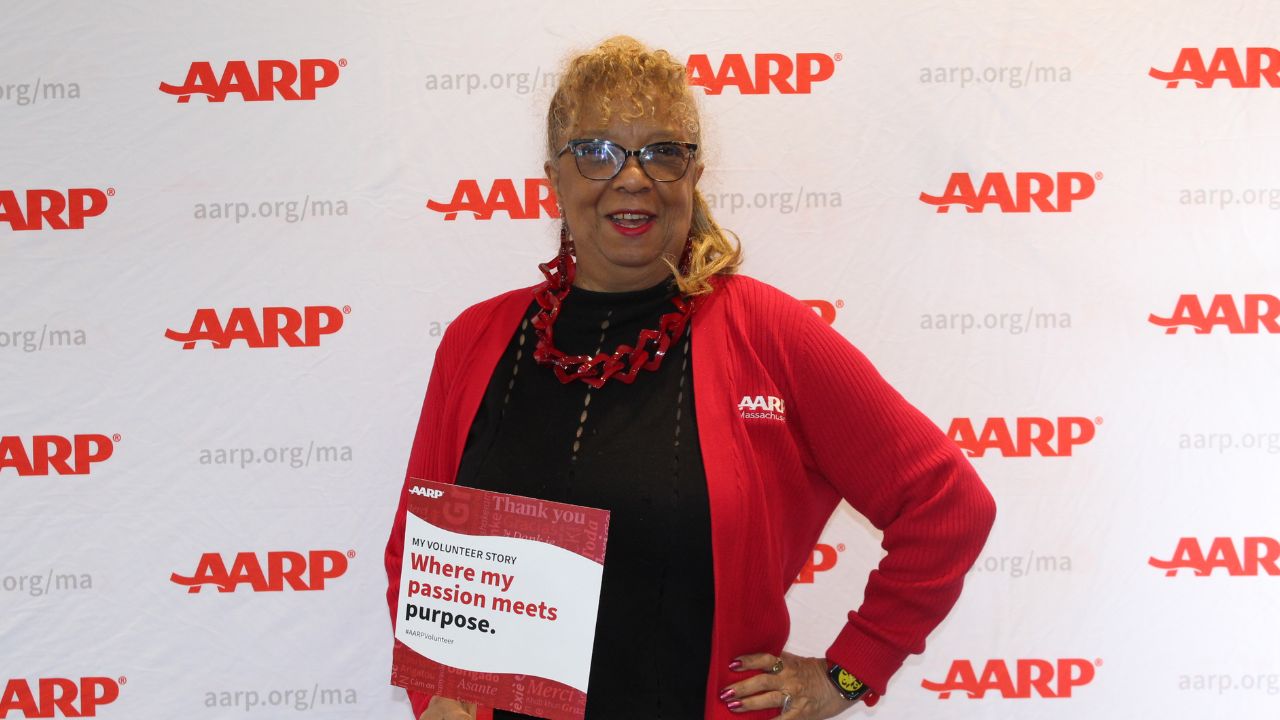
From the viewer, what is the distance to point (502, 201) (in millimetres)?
1998

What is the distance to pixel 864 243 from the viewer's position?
1.98m

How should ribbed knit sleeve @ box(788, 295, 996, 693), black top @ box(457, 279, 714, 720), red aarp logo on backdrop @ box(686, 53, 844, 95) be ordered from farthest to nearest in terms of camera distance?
red aarp logo on backdrop @ box(686, 53, 844, 95), ribbed knit sleeve @ box(788, 295, 996, 693), black top @ box(457, 279, 714, 720)

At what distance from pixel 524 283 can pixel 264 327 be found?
543mm

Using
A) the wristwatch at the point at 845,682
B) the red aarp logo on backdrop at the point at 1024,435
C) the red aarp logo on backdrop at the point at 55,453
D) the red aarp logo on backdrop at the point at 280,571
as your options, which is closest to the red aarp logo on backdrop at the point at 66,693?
the red aarp logo on backdrop at the point at 280,571

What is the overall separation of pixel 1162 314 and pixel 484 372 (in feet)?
4.66

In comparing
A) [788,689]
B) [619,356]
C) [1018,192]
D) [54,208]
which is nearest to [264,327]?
[54,208]

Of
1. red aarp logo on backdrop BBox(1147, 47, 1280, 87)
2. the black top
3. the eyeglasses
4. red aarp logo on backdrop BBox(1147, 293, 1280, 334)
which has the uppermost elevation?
red aarp logo on backdrop BBox(1147, 47, 1280, 87)

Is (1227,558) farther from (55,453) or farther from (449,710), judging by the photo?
(55,453)

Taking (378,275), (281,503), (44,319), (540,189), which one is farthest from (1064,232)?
(44,319)

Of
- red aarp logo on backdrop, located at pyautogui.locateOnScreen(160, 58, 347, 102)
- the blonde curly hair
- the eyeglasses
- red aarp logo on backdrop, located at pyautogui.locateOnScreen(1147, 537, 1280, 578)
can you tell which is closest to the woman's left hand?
the blonde curly hair

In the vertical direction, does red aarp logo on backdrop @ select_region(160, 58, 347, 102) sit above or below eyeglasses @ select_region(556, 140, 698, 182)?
above

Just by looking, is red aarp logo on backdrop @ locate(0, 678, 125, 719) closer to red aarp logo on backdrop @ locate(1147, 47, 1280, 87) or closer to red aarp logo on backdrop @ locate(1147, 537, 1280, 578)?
red aarp logo on backdrop @ locate(1147, 537, 1280, 578)

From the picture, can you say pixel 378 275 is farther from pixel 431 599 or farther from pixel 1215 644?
pixel 1215 644

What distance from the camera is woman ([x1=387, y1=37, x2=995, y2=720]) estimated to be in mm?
1240
